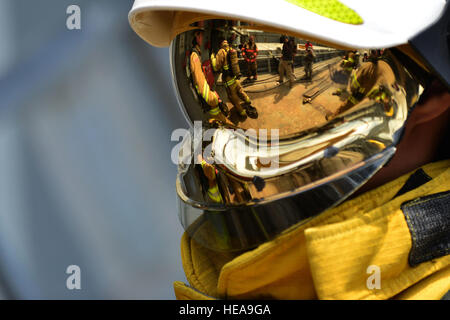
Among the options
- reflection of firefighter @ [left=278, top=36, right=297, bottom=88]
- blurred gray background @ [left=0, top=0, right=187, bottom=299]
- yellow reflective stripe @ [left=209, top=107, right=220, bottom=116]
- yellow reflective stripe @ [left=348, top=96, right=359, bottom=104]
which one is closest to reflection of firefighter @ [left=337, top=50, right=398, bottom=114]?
yellow reflective stripe @ [left=348, top=96, right=359, bottom=104]

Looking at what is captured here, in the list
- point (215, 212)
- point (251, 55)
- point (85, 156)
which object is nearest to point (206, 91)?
point (251, 55)

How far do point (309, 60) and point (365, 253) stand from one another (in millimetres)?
333

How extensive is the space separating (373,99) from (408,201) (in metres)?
0.18

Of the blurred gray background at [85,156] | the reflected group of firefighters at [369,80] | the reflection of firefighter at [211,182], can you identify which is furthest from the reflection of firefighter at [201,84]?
the blurred gray background at [85,156]

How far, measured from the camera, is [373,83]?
2.14 ft

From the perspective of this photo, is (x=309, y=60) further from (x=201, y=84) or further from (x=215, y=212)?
(x=215, y=212)

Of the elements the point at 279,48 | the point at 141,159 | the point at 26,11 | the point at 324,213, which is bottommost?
the point at 141,159

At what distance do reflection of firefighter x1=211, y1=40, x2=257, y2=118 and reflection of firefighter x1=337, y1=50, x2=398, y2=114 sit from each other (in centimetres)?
17

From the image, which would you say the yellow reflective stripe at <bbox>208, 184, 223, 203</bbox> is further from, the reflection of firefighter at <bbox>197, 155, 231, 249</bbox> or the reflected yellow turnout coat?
the reflected yellow turnout coat

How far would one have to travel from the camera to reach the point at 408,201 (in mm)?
643

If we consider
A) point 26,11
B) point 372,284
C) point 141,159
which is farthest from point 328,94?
point 26,11

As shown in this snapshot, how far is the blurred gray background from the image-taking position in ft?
3.90
